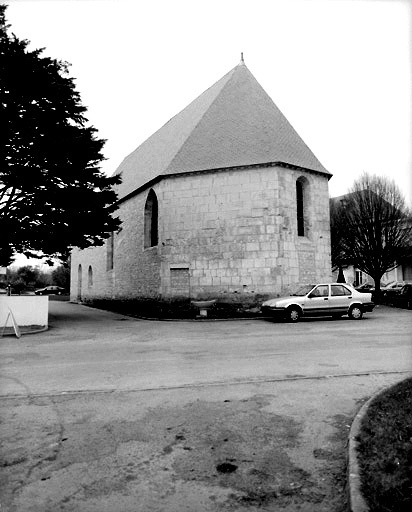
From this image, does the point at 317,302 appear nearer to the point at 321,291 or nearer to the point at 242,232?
the point at 321,291

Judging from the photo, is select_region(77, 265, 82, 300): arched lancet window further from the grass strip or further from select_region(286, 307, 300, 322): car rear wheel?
the grass strip

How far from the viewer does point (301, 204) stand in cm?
2019

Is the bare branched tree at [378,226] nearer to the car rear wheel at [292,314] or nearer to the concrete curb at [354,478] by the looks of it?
the car rear wheel at [292,314]

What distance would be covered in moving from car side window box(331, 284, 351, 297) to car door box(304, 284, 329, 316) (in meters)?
0.25

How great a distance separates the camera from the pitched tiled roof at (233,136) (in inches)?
772

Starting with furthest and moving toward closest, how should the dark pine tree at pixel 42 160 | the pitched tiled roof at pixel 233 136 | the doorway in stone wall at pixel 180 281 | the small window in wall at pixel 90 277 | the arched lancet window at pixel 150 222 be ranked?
the small window in wall at pixel 90 277
the arched lancet window at pixel 150 222
the pitched tiled roof at pixel 233 136
the doorway in stone wall at pixel 180 281
the dark pine tree at pixel 42 160

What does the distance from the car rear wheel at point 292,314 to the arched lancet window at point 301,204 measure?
17.7 ft

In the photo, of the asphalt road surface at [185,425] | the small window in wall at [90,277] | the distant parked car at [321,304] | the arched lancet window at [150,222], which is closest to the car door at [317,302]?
the distant parked car at [321,304]

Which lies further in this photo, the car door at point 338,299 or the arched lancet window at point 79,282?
the arched lancet window at point 79,282

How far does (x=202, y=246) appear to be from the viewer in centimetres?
1942

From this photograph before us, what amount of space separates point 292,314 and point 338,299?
210 centimetres

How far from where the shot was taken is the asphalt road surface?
2.92 m

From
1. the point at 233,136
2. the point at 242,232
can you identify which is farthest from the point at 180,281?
the point at 233,136

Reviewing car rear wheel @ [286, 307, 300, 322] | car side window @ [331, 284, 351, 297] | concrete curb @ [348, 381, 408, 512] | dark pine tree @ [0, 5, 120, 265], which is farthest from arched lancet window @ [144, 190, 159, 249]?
concrete curb @ [348, 381, 408, 512]
